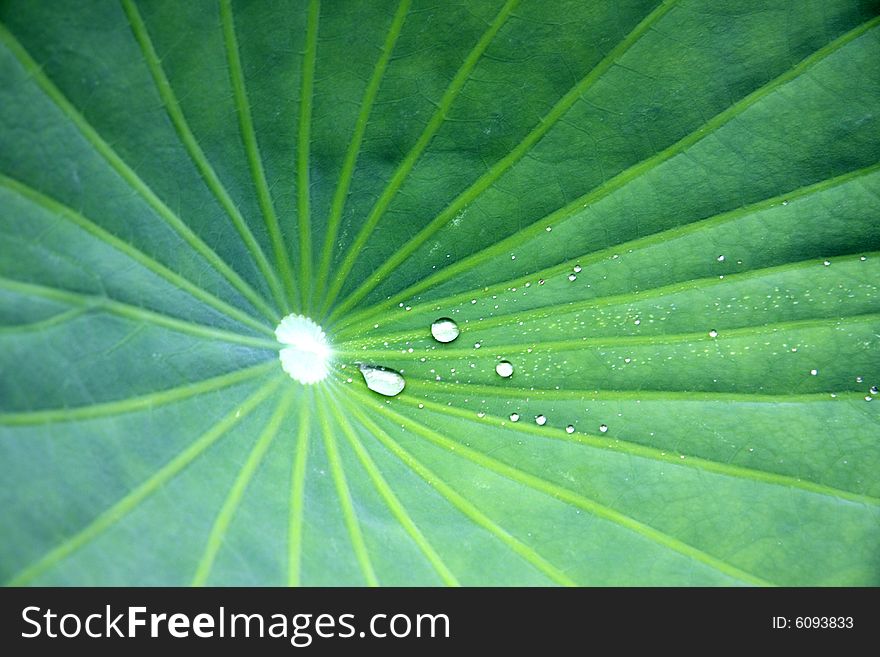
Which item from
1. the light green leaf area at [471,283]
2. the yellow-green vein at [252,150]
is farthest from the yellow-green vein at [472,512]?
the yellow-green vein at [252,150]

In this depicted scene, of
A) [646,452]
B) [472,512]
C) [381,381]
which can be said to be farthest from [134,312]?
[646,452]

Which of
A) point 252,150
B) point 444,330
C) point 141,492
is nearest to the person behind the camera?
point 141,492

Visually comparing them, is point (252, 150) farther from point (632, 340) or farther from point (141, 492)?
point (632, 340)

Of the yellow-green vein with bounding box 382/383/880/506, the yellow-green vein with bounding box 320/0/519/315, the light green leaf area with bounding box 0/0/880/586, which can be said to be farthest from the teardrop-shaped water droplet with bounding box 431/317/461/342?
the yellow-green vein with bounding box 320/0/519/315

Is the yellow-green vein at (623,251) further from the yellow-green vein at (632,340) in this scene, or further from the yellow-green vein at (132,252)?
the yellow-green vein at (132,252)

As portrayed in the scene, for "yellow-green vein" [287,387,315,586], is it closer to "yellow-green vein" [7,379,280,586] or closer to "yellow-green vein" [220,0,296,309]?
"yellow-green vein" [7,379,280,586]
